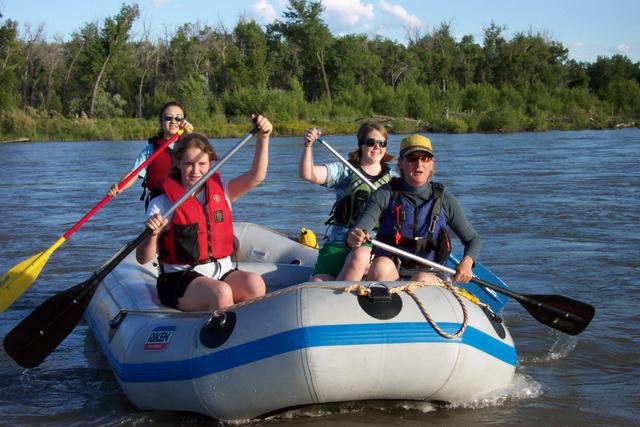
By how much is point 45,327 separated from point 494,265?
373 centimetres

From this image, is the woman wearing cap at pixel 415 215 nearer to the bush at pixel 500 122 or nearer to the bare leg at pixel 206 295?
the bare leg at pixel 206 295

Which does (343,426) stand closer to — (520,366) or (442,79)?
(520,366)

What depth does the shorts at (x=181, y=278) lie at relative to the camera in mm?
3494

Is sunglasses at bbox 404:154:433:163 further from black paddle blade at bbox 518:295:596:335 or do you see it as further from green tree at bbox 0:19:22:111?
green tree at bbox 0:19:22:111

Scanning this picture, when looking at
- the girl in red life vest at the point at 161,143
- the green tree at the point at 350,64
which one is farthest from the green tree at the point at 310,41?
the girl in red life vest at the point at 161,143

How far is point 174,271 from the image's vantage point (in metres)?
3.57

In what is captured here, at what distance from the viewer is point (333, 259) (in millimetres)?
3855

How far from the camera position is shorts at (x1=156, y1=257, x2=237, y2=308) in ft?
11.5

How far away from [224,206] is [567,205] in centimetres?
669

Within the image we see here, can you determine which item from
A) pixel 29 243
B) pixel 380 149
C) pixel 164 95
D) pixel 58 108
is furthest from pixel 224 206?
pixel 58 108

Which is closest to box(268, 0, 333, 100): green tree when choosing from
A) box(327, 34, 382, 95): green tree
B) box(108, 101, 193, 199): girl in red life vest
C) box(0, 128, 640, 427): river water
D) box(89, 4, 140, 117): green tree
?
box(327, 34, 382, 95): green tree

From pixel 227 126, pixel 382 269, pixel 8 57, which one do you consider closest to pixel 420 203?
pixel 382 269

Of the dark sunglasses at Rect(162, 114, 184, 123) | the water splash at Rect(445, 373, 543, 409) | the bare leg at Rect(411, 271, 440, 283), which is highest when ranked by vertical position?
the dark sunglasses at Rect(162, 114, 184, 123)

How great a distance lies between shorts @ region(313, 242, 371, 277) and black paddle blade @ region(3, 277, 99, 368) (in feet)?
3.37
